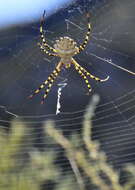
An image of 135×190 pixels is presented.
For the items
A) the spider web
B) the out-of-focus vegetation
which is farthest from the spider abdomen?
the out-of-focus vegetation

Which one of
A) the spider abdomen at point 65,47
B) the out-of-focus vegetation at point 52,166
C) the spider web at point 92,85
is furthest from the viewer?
the spider web at point 92,85

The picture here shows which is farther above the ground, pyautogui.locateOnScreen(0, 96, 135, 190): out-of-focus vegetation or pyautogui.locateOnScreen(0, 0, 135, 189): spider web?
pyautogui.locateOnScreen(0, 96, 135, 190): out-of-focus vegetation

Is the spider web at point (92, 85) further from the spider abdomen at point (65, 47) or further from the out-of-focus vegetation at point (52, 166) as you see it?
the out-of-focus vegetation at point (52, 166)

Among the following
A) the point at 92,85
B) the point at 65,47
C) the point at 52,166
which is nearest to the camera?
the point at 52,166

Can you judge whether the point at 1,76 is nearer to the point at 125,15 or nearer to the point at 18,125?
the point at 125,15

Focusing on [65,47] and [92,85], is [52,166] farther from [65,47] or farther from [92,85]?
[92,85]

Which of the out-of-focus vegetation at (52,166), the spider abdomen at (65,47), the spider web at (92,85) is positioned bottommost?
the spider web at (92,85)

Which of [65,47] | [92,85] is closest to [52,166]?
[65,47]

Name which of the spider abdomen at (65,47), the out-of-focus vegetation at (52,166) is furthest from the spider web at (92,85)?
the out-of-focus vegetation at (52,166)

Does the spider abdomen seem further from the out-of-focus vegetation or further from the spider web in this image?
the out-of-focus vegetation
